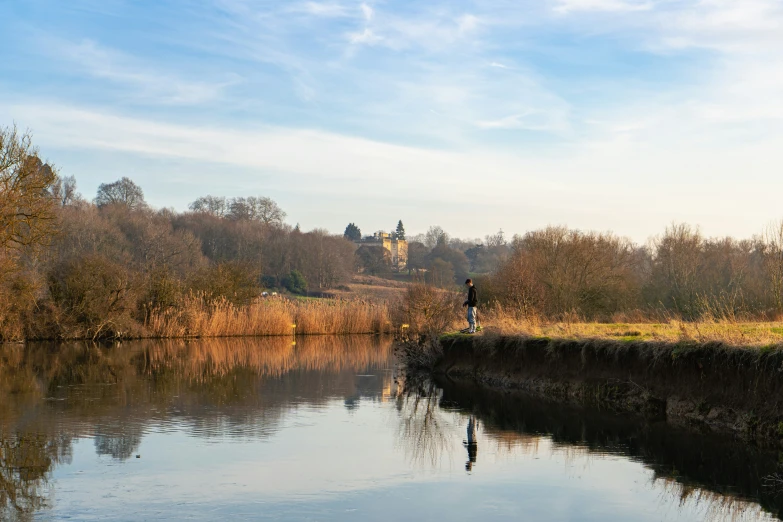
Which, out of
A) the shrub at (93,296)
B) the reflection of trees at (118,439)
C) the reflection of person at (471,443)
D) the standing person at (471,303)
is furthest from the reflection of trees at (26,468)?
the shrub at (93,296)

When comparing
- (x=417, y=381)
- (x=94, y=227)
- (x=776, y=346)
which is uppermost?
(x=94, y=227)

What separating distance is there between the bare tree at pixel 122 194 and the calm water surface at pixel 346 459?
87581 millimetres

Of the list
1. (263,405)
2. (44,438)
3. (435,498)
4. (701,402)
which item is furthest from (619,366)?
(44,438)

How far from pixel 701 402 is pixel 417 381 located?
11.3 m

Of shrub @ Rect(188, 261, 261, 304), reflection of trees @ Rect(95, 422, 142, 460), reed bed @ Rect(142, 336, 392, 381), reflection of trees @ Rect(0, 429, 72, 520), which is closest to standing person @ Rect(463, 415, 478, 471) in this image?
reflection of trees @ Rect(95, 422, 142, 460)

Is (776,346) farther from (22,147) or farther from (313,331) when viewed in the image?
(313,331)

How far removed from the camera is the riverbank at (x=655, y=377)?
1357 cm

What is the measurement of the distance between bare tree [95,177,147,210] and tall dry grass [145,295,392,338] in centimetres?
6173

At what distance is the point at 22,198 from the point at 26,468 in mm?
23114

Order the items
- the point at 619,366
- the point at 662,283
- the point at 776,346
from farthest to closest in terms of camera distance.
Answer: the point at 662,283 < the point at 619,366 < the point at 776,346

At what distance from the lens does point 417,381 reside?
25.4 meters

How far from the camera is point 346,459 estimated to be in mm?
12430

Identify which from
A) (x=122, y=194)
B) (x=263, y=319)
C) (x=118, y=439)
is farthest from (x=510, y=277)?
(x=122, y=194)

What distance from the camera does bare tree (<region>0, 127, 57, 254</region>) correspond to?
31234 mm
